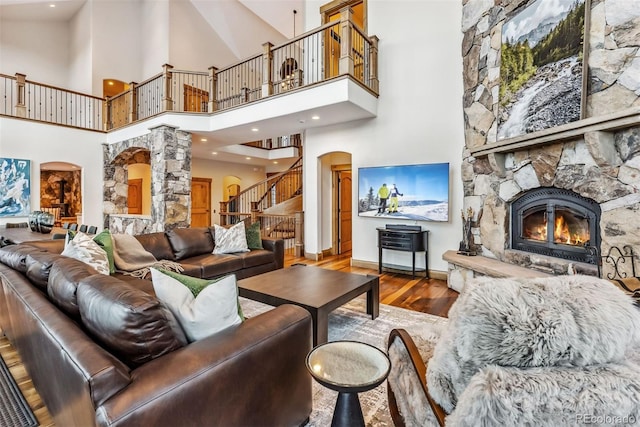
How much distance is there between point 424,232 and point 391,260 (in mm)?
813

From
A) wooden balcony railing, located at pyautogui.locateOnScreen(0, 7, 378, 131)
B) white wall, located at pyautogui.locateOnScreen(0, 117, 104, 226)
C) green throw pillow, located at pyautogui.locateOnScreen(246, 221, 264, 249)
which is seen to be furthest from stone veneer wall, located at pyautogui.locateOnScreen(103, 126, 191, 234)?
green throw pillow, located at pyautogui.locateOnScreen(246, 221, 264, 249)

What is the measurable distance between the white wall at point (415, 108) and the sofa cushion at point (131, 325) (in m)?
Result: 4.22

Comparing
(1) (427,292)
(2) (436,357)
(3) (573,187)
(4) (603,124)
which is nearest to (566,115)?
(4) (603,124)

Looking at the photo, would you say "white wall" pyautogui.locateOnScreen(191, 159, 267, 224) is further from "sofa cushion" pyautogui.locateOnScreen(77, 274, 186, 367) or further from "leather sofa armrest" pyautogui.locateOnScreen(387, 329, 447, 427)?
"leather sofa armrest" pyautogui.locateOnScreen(387, 329, 447, 427)

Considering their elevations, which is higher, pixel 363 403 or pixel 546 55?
pixel 546 55

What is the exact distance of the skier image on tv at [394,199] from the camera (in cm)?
480

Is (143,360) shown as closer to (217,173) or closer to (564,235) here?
(564,235)

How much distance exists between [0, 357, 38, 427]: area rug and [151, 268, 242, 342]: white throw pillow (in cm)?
119

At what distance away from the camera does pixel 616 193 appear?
2.43 m

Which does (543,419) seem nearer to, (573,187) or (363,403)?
(363,403)

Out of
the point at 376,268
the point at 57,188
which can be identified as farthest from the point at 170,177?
the point at 57,188

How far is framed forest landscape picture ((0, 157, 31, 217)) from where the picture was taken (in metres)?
6.02

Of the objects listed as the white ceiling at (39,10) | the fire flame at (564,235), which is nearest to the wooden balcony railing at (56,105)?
the white ceiling at (39,10)

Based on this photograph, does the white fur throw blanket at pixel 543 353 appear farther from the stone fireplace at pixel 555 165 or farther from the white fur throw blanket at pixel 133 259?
the white fur throw blanket at pixel 133 259
